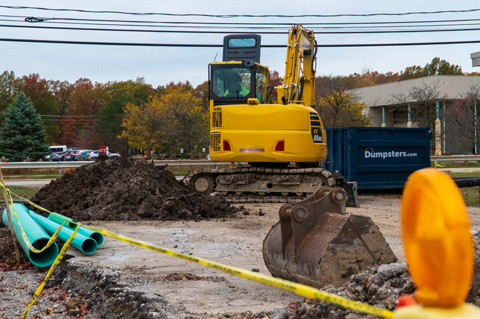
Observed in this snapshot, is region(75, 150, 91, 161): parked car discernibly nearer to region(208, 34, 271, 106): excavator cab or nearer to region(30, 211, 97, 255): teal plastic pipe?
region(208, 34, 271, 106): excavator cab

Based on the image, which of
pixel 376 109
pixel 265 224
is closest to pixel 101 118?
pixel 376 109

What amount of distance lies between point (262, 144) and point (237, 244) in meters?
5.75

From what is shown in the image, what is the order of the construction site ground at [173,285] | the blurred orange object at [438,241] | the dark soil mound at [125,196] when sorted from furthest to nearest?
→ the dark soil mound at [125,196]
the construction site ground at [173,285]
the blurred orange object at [438,241]

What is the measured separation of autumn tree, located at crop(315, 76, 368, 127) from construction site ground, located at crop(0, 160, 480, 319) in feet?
107

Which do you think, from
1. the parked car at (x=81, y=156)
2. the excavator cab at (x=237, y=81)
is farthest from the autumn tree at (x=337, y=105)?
the excavator cab at (x=237, y=81)

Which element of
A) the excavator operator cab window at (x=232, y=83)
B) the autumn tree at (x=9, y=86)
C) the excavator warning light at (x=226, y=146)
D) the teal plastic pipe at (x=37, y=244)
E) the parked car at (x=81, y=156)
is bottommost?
the teal plastic pipe at (x=37, y=244)

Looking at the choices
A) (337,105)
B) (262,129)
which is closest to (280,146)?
(262,129)

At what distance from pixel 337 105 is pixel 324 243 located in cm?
3656

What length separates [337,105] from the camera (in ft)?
133

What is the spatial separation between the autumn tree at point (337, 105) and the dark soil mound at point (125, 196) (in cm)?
2859

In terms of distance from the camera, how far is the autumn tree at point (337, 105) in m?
42.0

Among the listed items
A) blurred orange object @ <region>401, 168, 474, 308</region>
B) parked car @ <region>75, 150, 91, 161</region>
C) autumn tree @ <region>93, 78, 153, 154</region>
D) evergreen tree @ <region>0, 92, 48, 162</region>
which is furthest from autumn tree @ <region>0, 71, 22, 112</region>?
blurred orange object @ <region>401, 168, 474, 308</region>

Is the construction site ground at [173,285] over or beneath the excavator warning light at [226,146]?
beneath

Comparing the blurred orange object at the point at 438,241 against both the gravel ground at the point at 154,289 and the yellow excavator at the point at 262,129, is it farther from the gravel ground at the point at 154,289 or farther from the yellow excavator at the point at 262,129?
the yellow excavator at the point at 262,129
